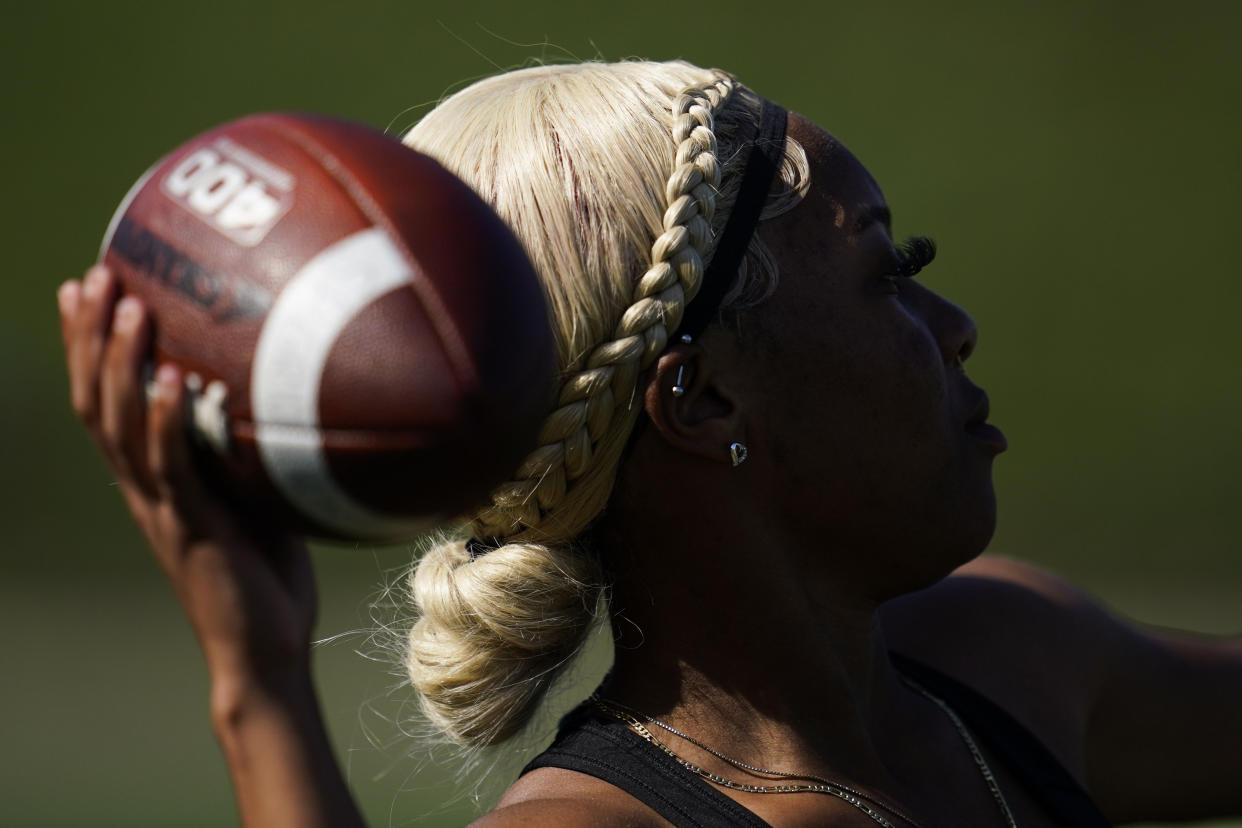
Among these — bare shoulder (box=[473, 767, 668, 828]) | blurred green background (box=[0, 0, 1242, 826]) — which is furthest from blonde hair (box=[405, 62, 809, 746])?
blurred green background (box=[0, 0, 1242, 826])

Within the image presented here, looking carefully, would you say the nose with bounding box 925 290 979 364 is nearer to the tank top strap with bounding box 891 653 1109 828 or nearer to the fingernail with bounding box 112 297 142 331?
the tank top strap with bounding box 891 653 1109 828

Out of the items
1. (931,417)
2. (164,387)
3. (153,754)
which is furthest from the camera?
(153,754)

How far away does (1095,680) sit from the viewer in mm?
2449

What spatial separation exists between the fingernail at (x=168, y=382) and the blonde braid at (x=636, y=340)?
21.2 inches

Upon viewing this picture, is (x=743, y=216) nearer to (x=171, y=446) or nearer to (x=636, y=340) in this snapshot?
(x=636, y=340)

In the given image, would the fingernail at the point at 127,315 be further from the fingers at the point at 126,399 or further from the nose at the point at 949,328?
the nose at the point at 949,328

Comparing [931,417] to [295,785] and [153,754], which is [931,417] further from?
[153,754]

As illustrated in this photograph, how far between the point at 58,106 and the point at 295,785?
32.8 ft

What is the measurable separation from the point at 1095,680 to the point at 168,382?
172 centimetres

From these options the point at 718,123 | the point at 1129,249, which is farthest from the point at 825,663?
the point at 1129,249

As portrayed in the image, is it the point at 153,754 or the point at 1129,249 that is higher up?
the point at 1129,249

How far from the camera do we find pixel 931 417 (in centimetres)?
197

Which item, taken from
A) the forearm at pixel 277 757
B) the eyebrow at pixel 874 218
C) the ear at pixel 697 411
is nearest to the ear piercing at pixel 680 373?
the ear at pixel 697 411

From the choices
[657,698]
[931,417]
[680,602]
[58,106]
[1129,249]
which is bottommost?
[58,106]
